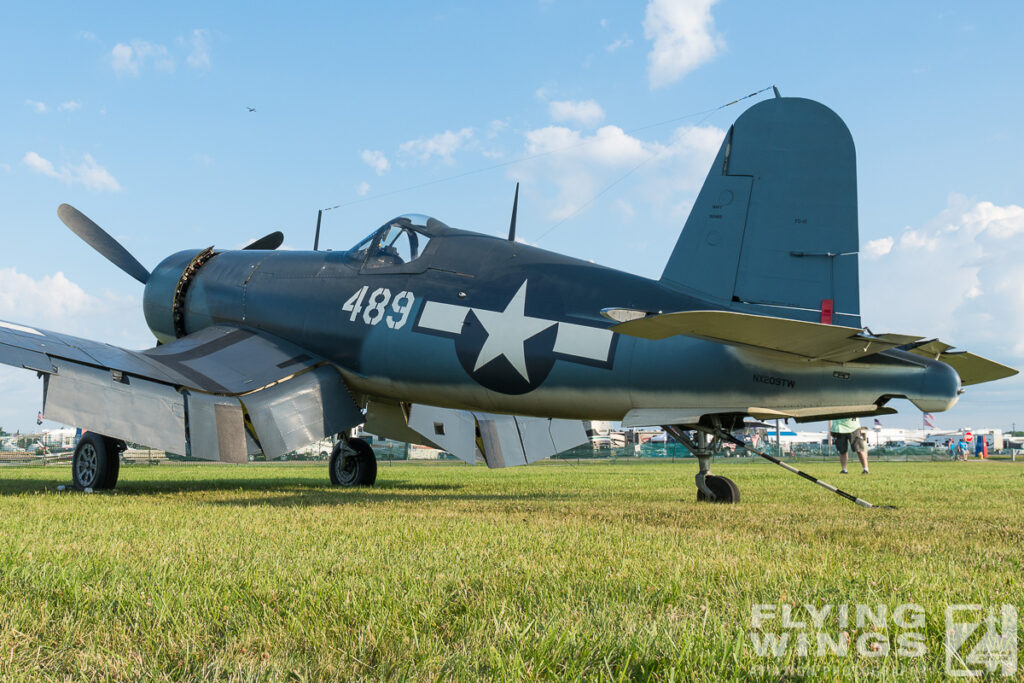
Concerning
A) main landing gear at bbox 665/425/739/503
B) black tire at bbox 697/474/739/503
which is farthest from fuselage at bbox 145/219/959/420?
black tire at bbox 697/474/739/503

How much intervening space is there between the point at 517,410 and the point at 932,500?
4.91m

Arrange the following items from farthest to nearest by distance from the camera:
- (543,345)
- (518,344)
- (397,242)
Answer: (397,242) < (518,344) < (543,345)

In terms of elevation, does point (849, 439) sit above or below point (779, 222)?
below

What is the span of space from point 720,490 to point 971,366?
2693mm

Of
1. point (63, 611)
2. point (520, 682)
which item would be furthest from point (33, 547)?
point (520, 682)

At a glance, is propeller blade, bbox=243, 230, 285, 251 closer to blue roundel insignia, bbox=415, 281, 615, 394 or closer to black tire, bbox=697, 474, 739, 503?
blue roundel insignia, bbox=415, 281, 615, 394

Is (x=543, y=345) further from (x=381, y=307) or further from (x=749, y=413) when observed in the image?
(x=381, y=307)

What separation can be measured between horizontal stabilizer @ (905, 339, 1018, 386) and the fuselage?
463mm

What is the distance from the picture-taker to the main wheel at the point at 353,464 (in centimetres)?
1221

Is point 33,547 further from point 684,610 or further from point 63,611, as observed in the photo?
point 684,610

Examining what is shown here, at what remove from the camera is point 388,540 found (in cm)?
455

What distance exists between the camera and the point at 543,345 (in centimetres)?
777

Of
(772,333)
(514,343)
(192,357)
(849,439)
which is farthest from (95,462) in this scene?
(849,439)

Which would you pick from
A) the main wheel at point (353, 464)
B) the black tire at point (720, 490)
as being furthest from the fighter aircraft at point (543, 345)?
the main wheel at point (353, 464)
